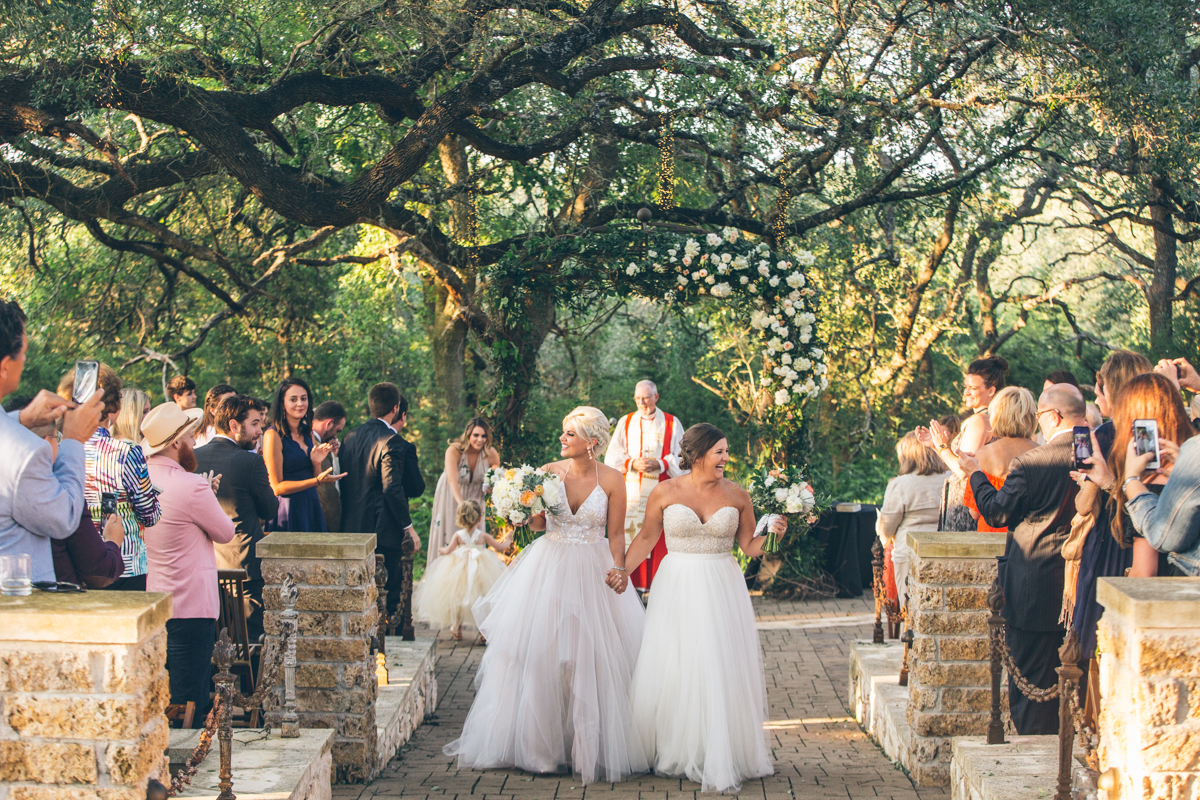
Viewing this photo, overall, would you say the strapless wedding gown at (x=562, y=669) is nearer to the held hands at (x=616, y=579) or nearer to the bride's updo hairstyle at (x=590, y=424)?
the held hands at (x=616, y=579)

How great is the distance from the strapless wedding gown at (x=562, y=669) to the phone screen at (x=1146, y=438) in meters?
2.91

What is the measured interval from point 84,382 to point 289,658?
1869 mm

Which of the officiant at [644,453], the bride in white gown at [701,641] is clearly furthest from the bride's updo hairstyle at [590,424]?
the officiant at [644,453]

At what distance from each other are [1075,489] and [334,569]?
3688mm

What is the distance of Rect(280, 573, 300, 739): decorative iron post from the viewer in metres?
4.66

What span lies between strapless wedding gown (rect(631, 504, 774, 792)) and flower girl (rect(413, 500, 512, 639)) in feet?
9.49

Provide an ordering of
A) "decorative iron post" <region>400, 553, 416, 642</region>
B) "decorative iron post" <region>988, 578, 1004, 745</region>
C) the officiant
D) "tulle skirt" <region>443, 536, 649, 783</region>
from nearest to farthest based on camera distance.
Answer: "decorative iron post" <region>988, 578, 1004, 745</region>, "tulle skirt" <region>443, 536, 649, 783</region>, "decorative iron post" <region>400, 553, 416, 642</region>, the officiant

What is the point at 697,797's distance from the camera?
17.0 ft

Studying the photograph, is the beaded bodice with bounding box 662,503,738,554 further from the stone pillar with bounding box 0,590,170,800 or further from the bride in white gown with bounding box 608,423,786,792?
the stone pillar with bounding box 0,590,170,800

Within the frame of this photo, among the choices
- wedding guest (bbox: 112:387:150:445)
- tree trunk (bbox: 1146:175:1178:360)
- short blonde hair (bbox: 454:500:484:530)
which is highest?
tree trunk (bbox: 1146:175:1178:360)

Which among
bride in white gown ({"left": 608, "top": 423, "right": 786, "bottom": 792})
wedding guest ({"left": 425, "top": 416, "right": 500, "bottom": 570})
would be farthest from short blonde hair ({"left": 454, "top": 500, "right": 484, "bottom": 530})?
bride in white gown ({"left": 608, "top": 423, "right": 786, "bottom": 792})

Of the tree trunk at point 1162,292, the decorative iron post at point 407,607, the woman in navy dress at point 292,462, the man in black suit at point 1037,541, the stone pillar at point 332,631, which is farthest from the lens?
the tree trunk at point 1162,292

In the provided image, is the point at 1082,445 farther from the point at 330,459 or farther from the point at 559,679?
the point at 330,459

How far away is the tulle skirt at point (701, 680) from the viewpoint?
213 inches
